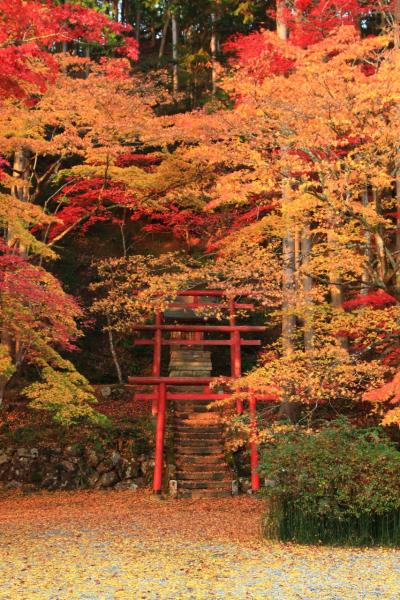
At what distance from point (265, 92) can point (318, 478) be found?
19.0 ft

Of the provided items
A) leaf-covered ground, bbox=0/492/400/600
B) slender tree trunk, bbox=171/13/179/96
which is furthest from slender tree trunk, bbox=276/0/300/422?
slender tree trunk, bbox=171/13/179/96

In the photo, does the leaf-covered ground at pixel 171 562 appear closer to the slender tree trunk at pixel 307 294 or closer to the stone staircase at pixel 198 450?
the stone staircase at pixel 198 450

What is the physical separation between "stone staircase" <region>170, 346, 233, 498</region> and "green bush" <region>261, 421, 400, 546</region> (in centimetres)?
503

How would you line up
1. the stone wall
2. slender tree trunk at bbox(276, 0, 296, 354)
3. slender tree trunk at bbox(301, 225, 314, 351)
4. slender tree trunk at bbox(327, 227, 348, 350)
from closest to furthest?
slender tree trunk at bbox(327, 227, 348, 350)
slender tree trunk at bbox(301, 225, 314, 351)
slender tree trunk at bbox(276, 0, 296, 354)
the stone wall

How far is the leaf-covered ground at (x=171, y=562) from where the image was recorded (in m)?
5.79

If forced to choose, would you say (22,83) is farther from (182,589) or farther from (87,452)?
(182,589)

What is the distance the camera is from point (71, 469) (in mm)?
14477

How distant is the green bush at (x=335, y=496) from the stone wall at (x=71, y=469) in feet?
21.1

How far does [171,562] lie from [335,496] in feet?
7.60

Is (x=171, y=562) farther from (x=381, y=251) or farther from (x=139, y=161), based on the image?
(x=139, y=161)

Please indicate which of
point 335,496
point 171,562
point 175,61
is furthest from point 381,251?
point 175,61

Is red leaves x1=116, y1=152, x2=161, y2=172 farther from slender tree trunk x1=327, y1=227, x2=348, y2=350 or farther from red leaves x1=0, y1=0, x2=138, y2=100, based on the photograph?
red leaves x1=0, y1=0, x2=138, y2=100

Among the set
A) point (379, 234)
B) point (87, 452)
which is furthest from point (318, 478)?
point (87, 452)

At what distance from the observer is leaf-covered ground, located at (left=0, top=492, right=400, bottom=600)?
579 cm
